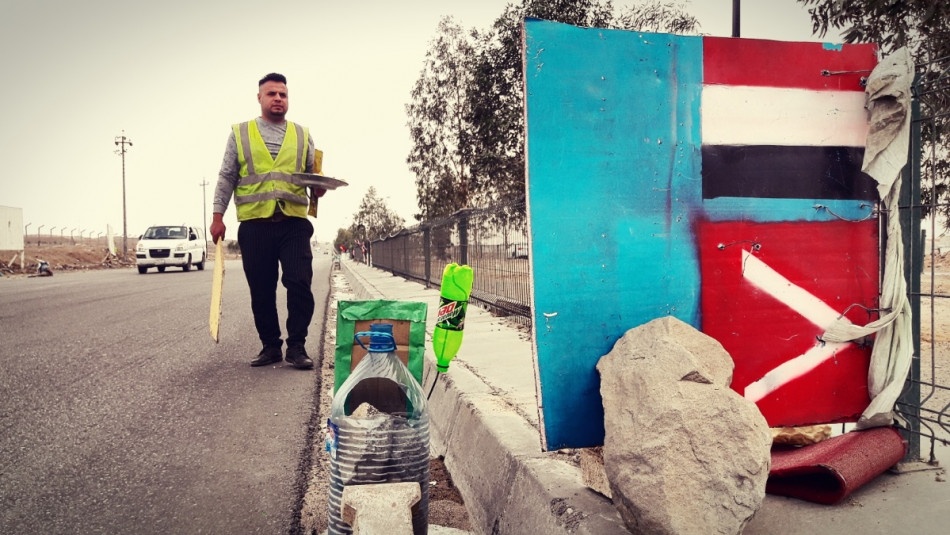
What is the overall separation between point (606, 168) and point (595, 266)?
12.2 inches

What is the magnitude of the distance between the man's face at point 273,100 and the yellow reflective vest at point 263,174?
0.45 ft

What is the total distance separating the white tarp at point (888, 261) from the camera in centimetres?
200

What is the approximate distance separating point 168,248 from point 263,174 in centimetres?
2017

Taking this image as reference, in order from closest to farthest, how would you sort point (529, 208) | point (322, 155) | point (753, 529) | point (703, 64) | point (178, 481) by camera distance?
point (753, 529), point (529, 208), point (703, 64), point (178, 481), point (322, 155)

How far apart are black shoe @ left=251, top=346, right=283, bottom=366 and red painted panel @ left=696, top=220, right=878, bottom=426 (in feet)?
11.9

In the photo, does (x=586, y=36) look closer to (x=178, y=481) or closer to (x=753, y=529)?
(x=753, y=529)

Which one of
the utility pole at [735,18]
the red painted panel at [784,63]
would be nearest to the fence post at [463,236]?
the utility pole at [735,18]

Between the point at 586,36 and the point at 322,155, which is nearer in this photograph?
the point at 586,36

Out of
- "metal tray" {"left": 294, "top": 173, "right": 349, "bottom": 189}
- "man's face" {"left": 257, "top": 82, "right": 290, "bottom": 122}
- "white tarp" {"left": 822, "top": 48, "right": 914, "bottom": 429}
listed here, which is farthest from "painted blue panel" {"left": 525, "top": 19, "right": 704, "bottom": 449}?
"man's face" {"left": 257, "top": 82, "right": 290, "bottom": 122}

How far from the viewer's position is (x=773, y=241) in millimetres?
2031

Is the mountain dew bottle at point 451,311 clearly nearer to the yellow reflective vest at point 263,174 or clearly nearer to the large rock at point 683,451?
the large rock at point 683,451

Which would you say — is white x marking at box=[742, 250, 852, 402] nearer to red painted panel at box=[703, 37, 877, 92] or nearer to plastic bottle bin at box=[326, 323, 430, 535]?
red painted panel at box=[703, 37, 877, 92]

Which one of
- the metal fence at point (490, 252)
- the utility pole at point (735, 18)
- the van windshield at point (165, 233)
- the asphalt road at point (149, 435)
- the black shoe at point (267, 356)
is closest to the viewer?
the asphalt road at point (149, 435)

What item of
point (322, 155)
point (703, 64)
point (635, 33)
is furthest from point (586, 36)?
point (322, 155)
